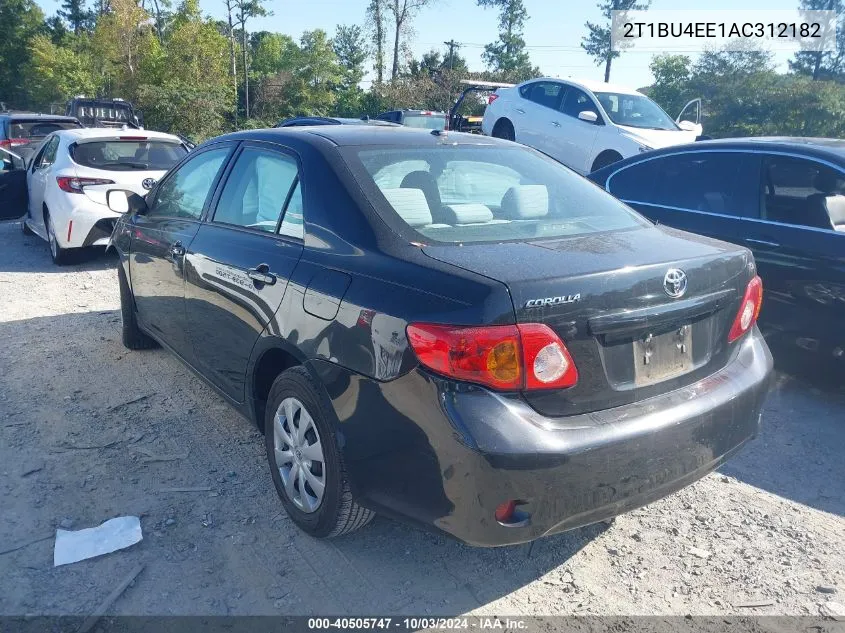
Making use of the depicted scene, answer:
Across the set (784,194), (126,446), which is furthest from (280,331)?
(784,194)

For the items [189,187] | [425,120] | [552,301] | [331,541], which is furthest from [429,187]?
[425,120]

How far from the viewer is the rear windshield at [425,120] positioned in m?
15.2

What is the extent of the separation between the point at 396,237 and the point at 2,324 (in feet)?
15.5

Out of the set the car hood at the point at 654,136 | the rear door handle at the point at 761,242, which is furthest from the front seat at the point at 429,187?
the car hood at the point at 654,136

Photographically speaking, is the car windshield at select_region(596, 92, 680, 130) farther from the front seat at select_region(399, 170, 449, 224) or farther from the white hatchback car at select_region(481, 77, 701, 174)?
the front seat at select_region(399, 170, 449, 224)

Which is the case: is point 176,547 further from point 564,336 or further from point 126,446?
point 564,336

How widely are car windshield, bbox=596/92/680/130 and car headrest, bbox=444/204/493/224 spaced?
8.36m

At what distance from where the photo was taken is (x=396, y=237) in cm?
271

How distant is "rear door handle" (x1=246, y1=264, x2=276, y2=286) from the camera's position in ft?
10.2

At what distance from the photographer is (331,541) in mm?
3082

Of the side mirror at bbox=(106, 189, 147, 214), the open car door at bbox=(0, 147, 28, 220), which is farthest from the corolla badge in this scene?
the open car door at bbox=(0, 147, 28, 220)

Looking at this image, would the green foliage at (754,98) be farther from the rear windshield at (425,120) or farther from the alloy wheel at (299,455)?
the alloy wheel at (299,455)

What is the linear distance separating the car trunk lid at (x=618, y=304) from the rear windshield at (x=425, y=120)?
12.8 meters

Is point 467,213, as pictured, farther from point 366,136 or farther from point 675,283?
point 675,283
